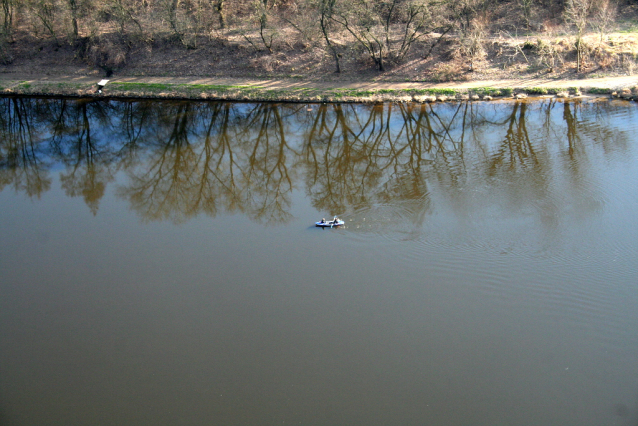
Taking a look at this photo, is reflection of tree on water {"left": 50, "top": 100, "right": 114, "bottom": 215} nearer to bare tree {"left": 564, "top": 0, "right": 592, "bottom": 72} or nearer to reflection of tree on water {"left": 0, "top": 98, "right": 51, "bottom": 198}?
reflection of tree on water {"left": 0, "top": 98, "right": 51, "bottom": 198}

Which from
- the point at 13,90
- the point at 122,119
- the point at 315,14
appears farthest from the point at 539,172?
the point at 13,90

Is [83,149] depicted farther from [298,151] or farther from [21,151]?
[298,151]

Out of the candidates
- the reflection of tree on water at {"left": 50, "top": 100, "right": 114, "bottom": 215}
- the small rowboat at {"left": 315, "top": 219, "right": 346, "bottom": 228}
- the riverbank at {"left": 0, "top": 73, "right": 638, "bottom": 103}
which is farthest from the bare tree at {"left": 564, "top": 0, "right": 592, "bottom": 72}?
the reflection of tree on water at {"left": 50, "top": 100, "right": 114, "bottom": 215}

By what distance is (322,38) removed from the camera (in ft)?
121

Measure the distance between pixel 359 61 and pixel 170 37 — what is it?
43.8ft

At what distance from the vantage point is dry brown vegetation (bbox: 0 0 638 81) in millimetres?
33312

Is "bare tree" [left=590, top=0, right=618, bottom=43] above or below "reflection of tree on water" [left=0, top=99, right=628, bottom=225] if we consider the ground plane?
above

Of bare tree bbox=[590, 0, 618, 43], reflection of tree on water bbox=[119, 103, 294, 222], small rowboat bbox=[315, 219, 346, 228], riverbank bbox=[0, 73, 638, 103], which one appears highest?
bare tree bbox=[590, 0, 618, 43]

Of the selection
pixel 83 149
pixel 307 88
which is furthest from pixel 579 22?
pixel 83 149

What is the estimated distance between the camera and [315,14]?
34125 mm

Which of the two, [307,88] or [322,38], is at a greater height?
[322,38]

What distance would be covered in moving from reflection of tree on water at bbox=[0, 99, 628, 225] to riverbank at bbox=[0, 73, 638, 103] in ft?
2.91

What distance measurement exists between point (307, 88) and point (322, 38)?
5798 mm

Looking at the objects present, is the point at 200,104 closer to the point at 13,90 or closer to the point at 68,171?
the point at 68,171
